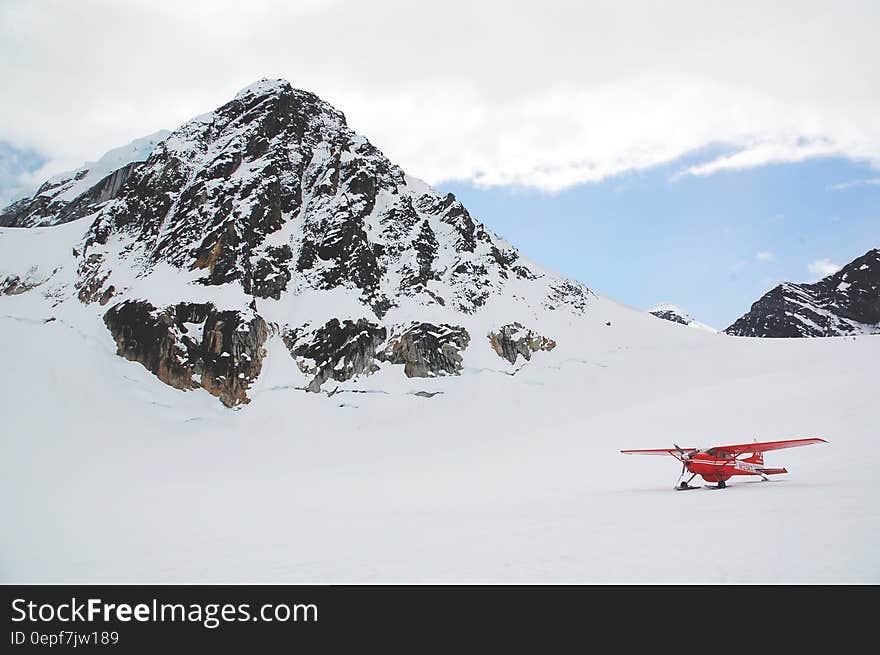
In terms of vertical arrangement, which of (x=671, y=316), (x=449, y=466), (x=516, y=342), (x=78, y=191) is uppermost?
(x=78, y=191)

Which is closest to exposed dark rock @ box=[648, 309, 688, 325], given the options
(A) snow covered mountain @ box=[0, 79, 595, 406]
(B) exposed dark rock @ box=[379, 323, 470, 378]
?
(A) snow covered mountain @ box=[0, 79, 595, 406]

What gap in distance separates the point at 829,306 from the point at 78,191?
14112 cm

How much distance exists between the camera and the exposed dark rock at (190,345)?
41.5m

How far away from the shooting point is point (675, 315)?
144 metres

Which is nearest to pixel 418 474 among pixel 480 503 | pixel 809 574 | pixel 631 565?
pixel 480 503

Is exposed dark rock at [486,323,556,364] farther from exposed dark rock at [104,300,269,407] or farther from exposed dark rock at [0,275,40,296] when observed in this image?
exposed dark rock at [0,275,40,296]

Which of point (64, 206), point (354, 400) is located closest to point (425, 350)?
point (354, 400)

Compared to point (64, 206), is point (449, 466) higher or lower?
lower

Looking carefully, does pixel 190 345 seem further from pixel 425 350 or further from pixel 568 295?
pixel 568 295

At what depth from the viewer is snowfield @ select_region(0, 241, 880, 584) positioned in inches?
351

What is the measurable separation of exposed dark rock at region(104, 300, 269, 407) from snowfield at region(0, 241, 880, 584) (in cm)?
134

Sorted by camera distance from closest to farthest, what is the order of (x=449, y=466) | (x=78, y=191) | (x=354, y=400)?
(x=449, y=466), (x=354, y=400), (x=78, y=191)

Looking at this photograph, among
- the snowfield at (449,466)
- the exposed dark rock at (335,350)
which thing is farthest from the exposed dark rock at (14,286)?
the exposed dark rock at (335,350)
